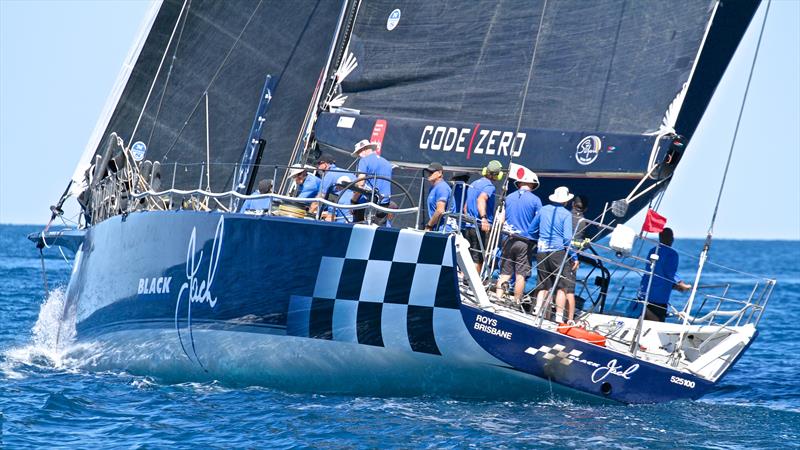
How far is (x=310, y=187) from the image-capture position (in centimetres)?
939

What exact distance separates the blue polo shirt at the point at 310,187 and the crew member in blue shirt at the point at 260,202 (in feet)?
0.88

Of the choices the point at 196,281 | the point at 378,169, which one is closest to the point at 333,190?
the point at 378,169

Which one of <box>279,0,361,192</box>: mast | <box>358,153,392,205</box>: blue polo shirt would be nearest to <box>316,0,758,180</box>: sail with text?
<box>279,0,361,192</box>: mast

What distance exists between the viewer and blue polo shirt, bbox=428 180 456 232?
8.88 meters

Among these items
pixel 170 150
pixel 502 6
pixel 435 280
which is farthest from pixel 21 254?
pixel 435 280

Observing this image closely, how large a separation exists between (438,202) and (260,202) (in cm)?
172

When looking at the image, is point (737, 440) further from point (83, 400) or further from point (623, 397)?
point (83, 400)

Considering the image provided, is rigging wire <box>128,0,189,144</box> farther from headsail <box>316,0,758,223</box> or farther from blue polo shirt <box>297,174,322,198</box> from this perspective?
blue polo shirt <box>297,174,322,198</box>

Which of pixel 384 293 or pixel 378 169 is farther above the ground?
pixel 378 169

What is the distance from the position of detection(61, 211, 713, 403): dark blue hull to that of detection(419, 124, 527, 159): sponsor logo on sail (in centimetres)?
223

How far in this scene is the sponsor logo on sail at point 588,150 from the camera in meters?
9.65

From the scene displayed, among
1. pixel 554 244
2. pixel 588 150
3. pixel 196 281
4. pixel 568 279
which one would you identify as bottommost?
pixel 196 281

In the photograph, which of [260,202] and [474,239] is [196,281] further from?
[474,239]

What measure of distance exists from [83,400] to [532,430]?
3.31 metres
